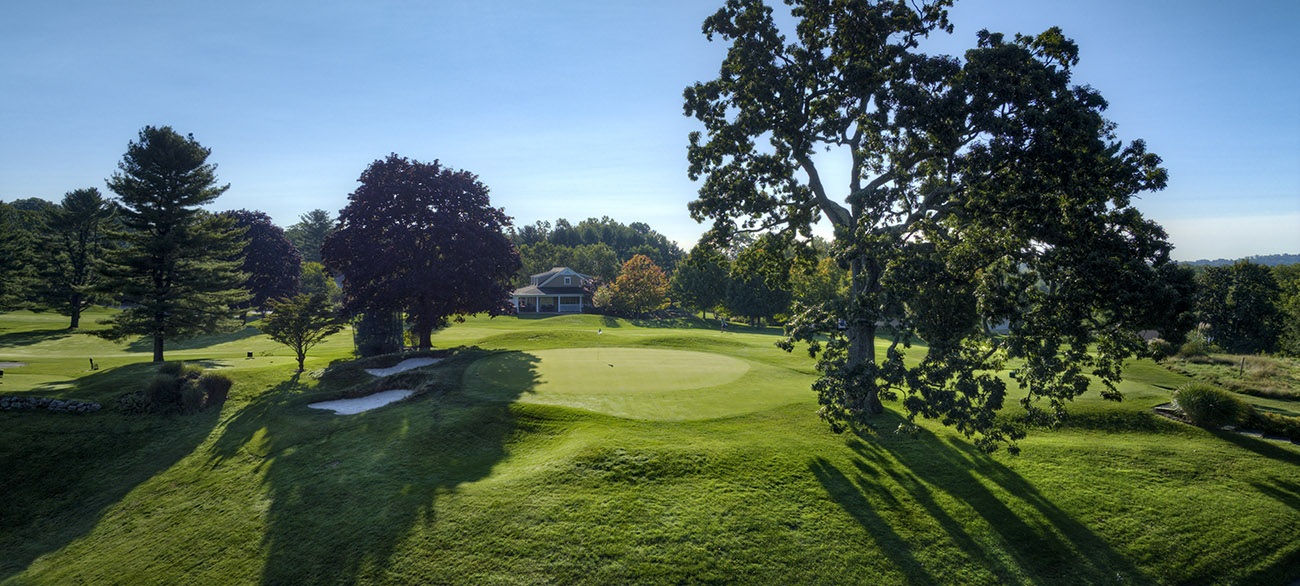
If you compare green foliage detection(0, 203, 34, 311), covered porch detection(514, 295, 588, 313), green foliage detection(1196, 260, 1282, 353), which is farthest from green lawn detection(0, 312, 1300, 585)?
covered porch detection(514, 295, 588, 313)

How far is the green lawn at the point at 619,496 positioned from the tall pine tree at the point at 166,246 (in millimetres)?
10129

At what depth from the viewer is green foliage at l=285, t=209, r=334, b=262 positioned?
388 ft

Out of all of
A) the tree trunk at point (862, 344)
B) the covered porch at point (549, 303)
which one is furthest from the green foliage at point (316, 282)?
the tree trunk at point (862, 344)

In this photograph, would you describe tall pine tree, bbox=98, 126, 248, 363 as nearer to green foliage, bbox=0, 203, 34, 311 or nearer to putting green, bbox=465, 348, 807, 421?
putting green, bbox=465, 348, 807, 421

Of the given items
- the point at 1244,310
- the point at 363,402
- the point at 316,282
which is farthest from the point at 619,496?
the point at 316,282

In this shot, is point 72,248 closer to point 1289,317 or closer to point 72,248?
point 72,248

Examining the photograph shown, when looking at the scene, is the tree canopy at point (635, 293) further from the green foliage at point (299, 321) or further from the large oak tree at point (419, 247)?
the green foliage at point (299, 321)

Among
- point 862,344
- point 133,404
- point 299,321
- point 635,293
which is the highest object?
A: point 635,293

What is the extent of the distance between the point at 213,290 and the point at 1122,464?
1559 inches

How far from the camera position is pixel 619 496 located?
9.38 m

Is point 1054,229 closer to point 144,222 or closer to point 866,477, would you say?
point 866,477

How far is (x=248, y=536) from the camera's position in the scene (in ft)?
28.8

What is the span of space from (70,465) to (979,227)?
73.1ft

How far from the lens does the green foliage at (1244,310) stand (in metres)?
42.9
